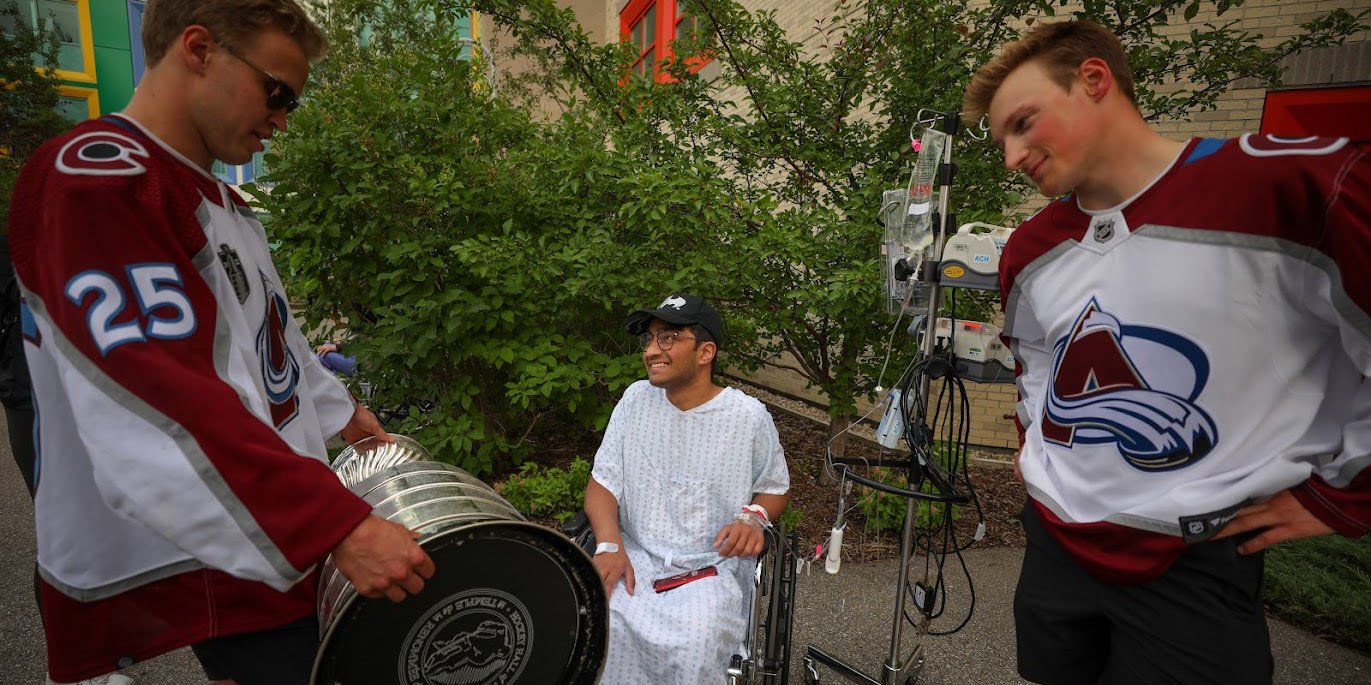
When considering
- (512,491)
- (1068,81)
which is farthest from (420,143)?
(1068,81)

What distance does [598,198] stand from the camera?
13.7ft

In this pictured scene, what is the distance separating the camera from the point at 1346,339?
123cm

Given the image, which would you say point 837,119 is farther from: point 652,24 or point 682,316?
point 652,24

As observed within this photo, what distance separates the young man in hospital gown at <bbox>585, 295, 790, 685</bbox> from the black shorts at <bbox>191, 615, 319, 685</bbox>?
1.04 meters

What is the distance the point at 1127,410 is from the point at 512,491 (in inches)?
141

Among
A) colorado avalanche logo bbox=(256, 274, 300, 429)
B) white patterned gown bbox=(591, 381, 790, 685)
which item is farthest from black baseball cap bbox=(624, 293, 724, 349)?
colorado avalanche logo bbox=(256, 274, 300, 429)

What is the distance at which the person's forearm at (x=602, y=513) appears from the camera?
243cm

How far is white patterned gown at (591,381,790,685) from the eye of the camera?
86.5 inches

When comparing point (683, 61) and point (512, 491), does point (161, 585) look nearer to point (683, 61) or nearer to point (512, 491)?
point (512, 491)

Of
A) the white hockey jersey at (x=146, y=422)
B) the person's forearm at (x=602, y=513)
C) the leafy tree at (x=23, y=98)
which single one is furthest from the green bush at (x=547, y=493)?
the leafy tree at (x=23, y=98)

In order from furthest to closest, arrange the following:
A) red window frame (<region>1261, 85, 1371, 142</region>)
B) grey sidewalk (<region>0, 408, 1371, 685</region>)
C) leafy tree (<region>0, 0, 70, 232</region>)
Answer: leafy tree (<region>0, 0, 70, 232</region>)
red window frame (<region>1261, 85, 1371, 142</region>)
grey sidewalk (<region>0, 408, 1371, 685</region>)

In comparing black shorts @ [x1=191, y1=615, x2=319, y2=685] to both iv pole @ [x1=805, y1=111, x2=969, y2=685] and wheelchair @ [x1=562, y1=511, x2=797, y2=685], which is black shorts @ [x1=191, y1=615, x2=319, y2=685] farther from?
iv pole @ [x1=805, y1=111, x2=969, y2=685]

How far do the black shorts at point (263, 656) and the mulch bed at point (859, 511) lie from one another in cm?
298

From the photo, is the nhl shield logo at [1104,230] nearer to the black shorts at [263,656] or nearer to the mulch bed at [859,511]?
the black shorts at [263,656]
